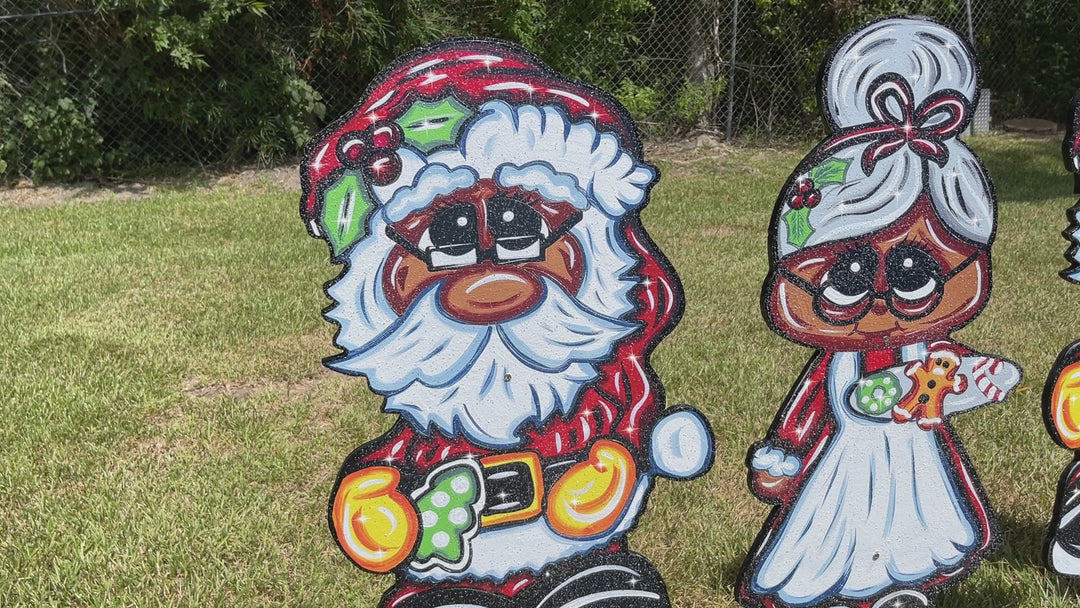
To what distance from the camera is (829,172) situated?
147cm

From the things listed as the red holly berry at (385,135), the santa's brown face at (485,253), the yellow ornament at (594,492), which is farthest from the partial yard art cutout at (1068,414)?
the red holly berry at (385,135)

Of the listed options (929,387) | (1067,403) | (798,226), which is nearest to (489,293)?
(798,226)

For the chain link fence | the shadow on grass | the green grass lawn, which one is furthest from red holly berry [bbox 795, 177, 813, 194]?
the chain link fence

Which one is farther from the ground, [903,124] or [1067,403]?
[903,124]

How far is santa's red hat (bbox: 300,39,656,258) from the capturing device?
132 cm

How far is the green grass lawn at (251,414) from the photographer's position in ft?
6.95

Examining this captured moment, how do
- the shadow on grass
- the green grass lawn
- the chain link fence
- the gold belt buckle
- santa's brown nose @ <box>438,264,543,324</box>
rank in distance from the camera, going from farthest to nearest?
1. the chain link fence
2. the shadow on grass
3. the green grass lawn
4. the gold belt buckle
5. santa's brown nose @ <box>438,264,543,324</box>

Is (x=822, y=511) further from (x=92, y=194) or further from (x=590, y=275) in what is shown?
(x=92, y=194)

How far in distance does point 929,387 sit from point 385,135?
1068 millimetres

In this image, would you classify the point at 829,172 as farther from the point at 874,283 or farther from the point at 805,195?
the point at 874,283

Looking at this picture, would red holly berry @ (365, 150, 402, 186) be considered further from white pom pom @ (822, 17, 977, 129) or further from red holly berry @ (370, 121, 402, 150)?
white pom pom @ (822, 17, 977, 129)

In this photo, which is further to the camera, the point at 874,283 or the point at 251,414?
the point at 251,414

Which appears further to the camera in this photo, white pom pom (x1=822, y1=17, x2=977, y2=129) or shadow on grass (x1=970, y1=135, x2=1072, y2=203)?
shadow on grass (x1=970, y1=135, x2=1072, y2=203)

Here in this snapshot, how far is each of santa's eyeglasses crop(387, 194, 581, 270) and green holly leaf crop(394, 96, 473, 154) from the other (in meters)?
0.10
